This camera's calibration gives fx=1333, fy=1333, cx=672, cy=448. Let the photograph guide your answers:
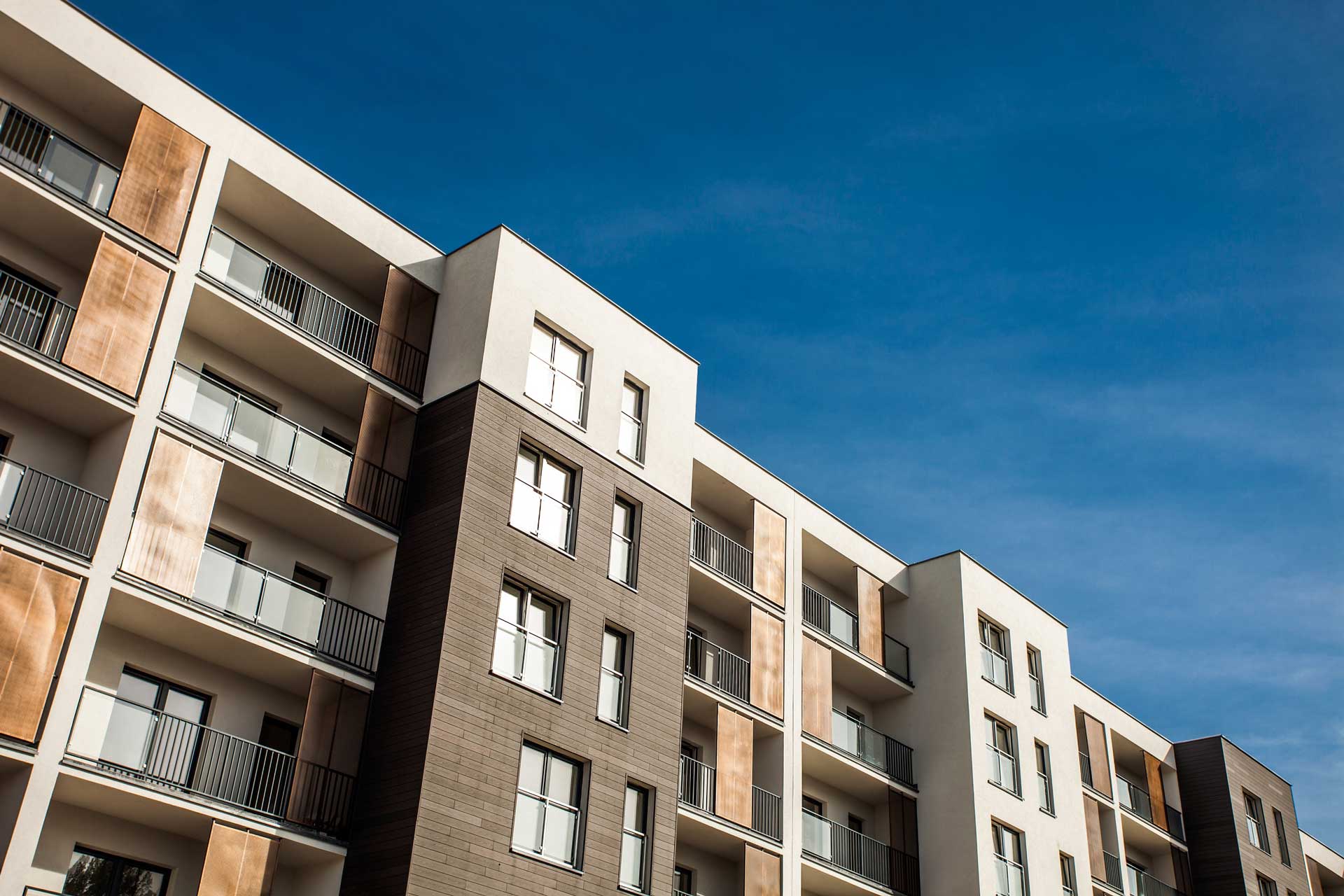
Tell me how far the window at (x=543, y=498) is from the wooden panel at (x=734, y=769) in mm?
6854

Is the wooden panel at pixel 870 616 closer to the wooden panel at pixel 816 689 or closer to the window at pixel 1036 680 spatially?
the wooden panel at pixel 816 689


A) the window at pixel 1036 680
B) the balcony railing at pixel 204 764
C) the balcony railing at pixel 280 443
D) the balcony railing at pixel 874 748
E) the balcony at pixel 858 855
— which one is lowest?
the balcony railing at pixel 204 764

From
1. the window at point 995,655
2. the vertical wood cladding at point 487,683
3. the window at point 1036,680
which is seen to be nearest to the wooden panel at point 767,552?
the vertical wood cladding at point 487,683

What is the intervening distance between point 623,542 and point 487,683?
5.63m

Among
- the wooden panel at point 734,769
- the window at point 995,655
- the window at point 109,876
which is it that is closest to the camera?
the window at point 109,876

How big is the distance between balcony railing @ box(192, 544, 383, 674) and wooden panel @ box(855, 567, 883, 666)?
16.4m

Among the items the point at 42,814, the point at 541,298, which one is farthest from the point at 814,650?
the point at 42,814

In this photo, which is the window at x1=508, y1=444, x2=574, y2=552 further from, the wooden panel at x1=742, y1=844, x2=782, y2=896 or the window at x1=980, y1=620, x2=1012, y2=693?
the window at x1=980, y1=620, x2=1012, y2=693

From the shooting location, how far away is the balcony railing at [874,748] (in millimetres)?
35125

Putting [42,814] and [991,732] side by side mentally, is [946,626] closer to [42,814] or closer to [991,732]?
[991,732]

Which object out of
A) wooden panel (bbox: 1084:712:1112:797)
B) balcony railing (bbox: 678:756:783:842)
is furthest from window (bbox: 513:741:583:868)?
wooden panel (bbox: 1084:712:1112:797)

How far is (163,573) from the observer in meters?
22.0

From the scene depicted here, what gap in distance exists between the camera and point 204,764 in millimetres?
22172

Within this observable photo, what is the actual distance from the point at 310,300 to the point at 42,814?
11.6m
